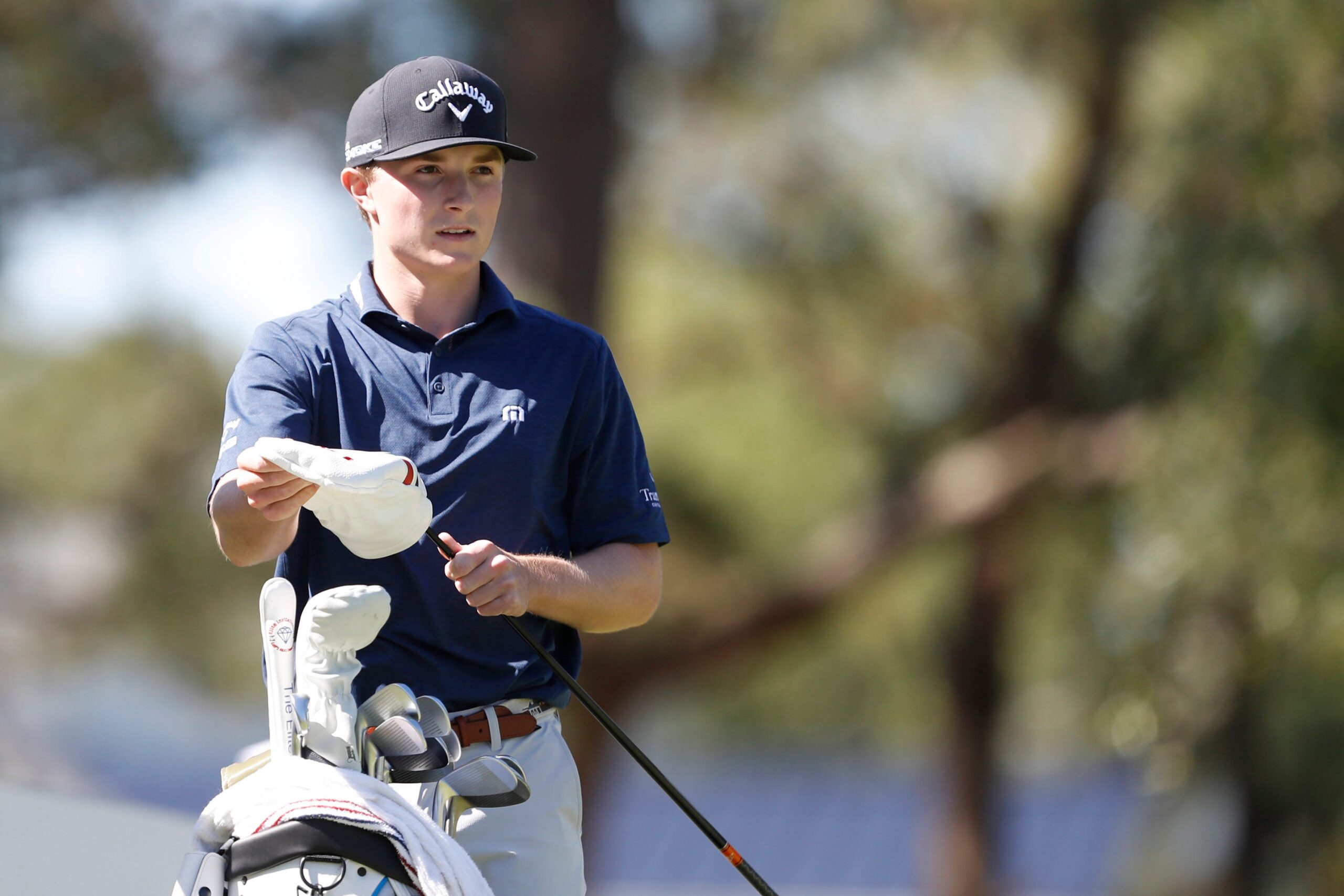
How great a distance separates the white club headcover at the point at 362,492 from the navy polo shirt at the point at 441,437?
0.19m

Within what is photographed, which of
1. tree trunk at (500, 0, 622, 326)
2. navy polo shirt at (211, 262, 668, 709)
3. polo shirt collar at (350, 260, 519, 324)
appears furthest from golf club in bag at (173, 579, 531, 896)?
tree trunk at (500, 0, 622, 326)

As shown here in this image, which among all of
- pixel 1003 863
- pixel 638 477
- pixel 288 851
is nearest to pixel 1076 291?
pixel 1003 863

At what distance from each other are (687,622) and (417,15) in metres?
3.55

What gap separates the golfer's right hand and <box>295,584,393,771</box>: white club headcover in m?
0.12

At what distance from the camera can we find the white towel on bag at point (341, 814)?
1.79 meters

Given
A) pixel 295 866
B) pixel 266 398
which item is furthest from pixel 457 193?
pixel 295 866

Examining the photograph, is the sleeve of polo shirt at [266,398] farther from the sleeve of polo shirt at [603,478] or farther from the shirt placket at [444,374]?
the sleeve of polo shirt at [603,478]

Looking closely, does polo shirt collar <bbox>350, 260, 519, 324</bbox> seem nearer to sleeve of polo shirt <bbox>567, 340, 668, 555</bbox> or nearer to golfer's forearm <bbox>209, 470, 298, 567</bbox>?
sleeve of polo shirt <bbox>567, 340, 668, 555</bbox>

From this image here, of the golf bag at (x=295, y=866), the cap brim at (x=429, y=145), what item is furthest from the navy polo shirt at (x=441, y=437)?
the golf bag at (x=295, y=866)

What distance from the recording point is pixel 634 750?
215cm

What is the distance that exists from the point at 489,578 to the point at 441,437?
293mm

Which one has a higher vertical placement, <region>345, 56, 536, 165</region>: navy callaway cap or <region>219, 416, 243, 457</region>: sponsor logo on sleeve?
<region>345, 56, 536, 165</region>: navy callaway cap

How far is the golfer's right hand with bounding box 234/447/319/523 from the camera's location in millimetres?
1830

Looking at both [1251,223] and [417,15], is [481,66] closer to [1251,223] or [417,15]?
[417,15]
